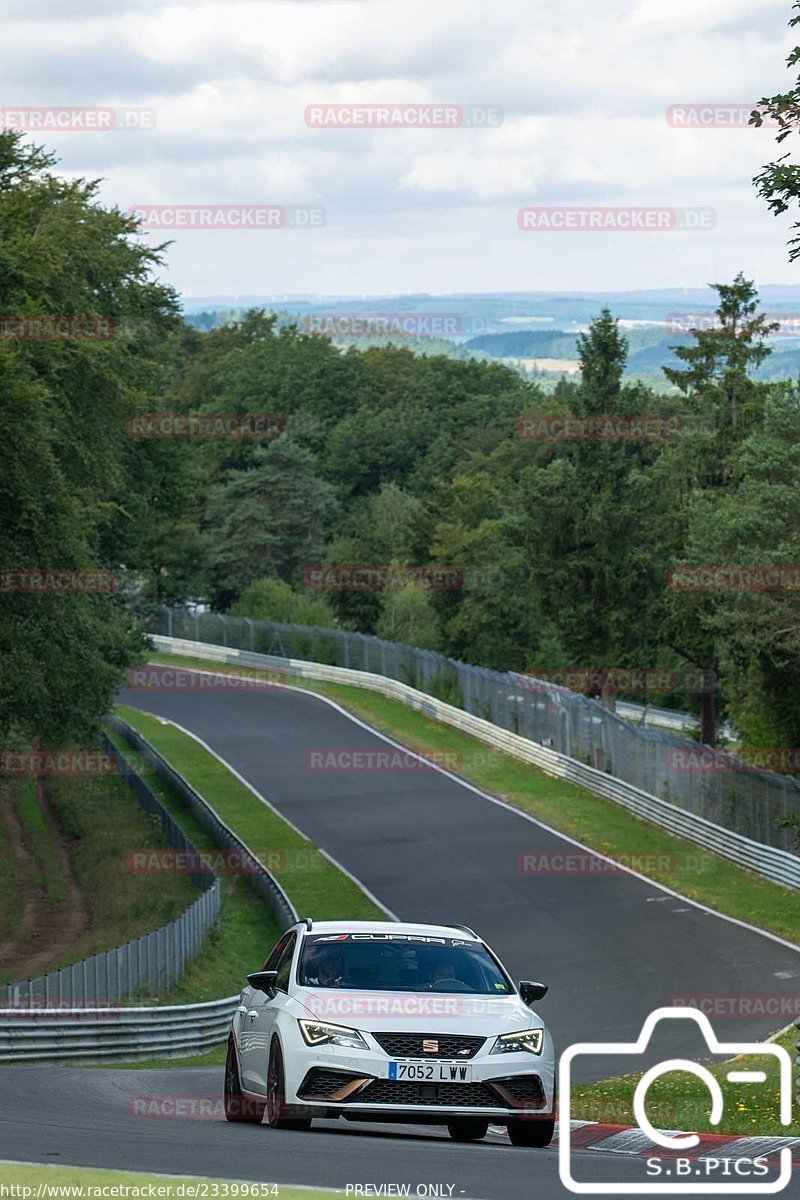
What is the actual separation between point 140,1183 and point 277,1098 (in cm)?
262

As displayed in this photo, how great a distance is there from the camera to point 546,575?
2714 inches

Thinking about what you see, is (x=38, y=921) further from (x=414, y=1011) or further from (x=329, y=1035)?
(x=329, y=1035)

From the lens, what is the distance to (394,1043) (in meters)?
11.3

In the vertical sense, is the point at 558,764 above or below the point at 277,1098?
below

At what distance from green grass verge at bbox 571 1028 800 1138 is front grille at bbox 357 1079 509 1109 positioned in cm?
284

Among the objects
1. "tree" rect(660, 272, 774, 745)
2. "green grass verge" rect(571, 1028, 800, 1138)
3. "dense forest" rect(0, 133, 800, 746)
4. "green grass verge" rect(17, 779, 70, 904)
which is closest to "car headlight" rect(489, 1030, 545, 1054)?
"green grass verge" rect(571, 1028, 800, 1138)

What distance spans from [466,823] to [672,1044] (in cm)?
2114

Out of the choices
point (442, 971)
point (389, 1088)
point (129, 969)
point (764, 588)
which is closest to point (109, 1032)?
point (129, 969)

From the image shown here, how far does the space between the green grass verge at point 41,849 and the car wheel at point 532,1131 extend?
27.9 m

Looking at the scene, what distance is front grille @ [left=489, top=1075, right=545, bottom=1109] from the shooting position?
37.1 feet

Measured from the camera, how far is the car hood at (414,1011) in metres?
11.4

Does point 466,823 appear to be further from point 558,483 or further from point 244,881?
point 558,483

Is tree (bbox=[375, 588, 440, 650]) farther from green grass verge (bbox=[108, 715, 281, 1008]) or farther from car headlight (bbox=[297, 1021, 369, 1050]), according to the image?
car headlight (bbox=[297, 1021, 369, 1050])

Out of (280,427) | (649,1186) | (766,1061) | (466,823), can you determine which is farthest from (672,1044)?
(280,427)
